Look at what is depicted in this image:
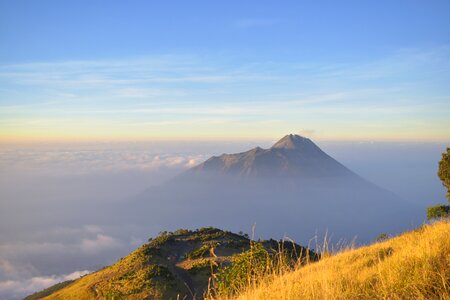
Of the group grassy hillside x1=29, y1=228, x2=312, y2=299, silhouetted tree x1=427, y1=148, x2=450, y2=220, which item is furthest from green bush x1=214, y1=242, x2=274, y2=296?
silhouetted tree x1=427, y1=148, x2=450, y2=220

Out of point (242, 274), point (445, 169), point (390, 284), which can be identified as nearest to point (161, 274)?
point (242, 274)

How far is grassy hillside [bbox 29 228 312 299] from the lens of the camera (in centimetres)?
2644

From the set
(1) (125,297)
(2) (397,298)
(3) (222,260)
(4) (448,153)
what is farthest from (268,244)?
(2) (397,298)

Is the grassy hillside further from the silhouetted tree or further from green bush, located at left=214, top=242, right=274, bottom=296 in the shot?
the silhouetted tree

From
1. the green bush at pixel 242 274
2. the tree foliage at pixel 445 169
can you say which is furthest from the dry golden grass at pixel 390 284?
the tree foliage at pixel 445 169

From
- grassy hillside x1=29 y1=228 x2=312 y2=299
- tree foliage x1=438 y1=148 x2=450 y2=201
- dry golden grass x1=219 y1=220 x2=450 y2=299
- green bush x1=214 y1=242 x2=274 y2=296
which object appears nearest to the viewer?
dry golden grass x1=219 y1=220 x2=450 y2=299

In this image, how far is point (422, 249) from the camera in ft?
28.6

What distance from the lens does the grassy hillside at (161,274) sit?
26.4 meters

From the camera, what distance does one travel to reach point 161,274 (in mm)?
29078

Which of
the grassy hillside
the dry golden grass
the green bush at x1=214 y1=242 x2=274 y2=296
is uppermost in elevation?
the dry golden grass

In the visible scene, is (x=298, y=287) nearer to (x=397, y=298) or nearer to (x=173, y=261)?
(x=397, y=298)

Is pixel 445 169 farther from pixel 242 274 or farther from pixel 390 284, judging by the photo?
pixel 390 284

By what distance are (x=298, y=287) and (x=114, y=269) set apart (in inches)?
1214

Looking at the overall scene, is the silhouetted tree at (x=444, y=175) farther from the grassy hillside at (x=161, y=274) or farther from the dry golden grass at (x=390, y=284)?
the dry golden grass at (x=390, y=284)
